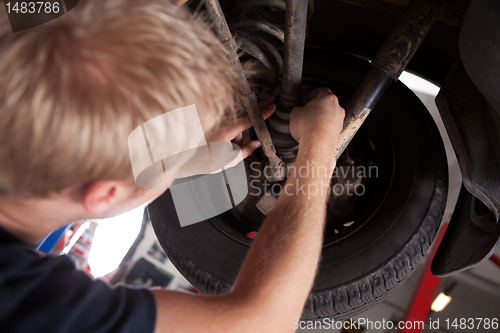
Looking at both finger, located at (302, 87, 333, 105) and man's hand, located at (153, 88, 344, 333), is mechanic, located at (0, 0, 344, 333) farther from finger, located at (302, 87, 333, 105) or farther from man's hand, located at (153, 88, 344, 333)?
finger, located at (302, 87, 333, 105)

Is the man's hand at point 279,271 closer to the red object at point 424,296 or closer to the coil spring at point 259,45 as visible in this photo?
the coil spring at point 259,45

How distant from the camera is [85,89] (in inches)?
15.3

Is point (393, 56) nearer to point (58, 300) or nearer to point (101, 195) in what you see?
point (101, 195)

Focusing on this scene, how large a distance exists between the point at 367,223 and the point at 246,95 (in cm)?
49

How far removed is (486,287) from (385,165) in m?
2.02

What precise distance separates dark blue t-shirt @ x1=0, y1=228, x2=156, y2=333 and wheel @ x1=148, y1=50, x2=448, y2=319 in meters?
0.45

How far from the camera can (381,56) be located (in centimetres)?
76

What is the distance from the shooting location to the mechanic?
1.25 ft

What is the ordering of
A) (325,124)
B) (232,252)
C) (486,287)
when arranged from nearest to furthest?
(325,124) → (232,252) → (486,287)

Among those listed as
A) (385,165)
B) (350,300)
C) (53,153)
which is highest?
(53,153)

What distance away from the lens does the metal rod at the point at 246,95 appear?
56cm

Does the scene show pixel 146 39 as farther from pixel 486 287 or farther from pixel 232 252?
pixel 486 287

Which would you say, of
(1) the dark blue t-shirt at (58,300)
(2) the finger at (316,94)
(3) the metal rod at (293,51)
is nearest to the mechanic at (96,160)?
(1) the dark blue t-shirt at (58,300)

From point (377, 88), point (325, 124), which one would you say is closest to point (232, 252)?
point (325, 124)
